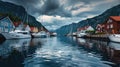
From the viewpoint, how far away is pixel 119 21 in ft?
298

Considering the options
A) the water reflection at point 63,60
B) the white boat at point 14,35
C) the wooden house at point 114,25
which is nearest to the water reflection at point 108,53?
the water reflection at point 63,60

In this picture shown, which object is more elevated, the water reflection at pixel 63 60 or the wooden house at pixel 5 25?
the wooden house at pixel 5 25

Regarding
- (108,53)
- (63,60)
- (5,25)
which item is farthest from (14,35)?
(63,60)

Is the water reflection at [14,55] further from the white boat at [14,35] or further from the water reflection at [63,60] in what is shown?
the white boat at [14,35]

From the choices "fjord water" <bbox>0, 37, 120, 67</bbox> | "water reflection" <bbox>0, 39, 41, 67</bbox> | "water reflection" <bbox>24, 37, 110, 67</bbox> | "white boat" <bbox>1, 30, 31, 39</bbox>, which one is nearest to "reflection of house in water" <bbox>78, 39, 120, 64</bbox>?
"fjord water" <bbox>0, 37, 120, 67</bbox>

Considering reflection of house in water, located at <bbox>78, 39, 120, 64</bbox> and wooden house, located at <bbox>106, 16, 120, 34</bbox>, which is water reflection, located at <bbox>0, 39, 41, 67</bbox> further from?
wooden house, located at <bbox>106, 16, 120, 34</bbox>

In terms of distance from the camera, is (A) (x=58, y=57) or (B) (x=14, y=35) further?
(B) (x=14, y=35)

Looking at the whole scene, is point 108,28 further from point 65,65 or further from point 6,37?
point 65,65

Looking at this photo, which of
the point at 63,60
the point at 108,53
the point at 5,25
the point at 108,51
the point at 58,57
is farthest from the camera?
the point at 5,25

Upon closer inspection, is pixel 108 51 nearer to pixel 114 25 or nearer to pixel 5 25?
pixel 114 25

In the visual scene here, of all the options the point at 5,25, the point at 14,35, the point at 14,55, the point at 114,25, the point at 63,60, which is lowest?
the point at 63,60

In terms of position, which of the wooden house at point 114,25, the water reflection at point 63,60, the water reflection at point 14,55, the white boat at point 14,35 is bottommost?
the water reflection at point 63,60

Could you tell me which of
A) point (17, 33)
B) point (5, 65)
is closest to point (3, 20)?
point (17, 33)

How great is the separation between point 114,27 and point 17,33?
1689 inches
